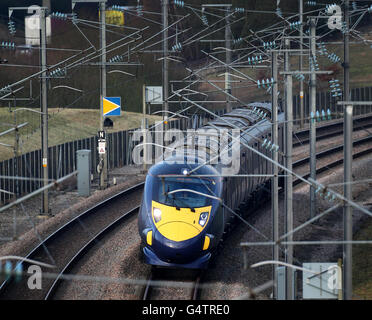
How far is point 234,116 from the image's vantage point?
29.3 m

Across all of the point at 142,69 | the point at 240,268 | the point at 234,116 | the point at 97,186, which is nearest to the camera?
the point at 240,268

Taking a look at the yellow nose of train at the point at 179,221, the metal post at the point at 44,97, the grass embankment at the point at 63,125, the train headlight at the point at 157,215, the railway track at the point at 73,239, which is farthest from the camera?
the grass embankment at the point at 63,125

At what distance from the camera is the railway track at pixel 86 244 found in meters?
19.7

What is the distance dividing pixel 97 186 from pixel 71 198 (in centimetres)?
299

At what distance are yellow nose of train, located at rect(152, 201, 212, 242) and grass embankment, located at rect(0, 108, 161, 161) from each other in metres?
22.9

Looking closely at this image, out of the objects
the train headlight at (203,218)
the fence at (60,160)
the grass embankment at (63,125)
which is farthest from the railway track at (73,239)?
the grass embankment at (63,125)

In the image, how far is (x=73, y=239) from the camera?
82.3 ft

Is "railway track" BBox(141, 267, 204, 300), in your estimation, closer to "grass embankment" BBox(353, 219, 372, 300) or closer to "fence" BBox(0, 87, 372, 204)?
"grass embankment" BBox(353, 219, 372, 300)

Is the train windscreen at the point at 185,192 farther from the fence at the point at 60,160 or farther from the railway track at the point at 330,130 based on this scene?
the railway track at the point at 330,130

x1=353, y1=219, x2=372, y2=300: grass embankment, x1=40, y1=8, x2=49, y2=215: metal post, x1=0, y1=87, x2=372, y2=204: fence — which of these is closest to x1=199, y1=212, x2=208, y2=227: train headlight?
x1=353, y1=219, x2=372, y2=300: grass embankment

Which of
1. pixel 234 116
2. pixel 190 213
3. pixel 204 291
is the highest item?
pixel 234 116

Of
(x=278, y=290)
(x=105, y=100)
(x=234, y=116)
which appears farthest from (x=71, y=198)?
(x=278, y=290)

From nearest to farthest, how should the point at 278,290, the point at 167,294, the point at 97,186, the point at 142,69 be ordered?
1. the point at 278,290
2. the point at 167,294
3. the point at 97,186
4. the point at 142,69
